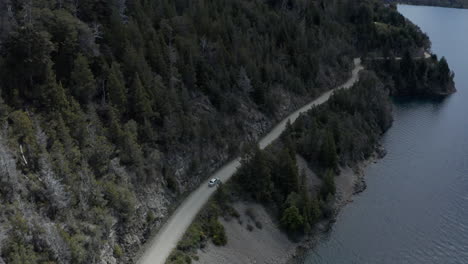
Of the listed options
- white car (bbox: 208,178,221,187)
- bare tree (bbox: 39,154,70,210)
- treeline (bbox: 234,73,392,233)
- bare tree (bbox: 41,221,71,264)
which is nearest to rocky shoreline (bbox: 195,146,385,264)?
treeline (bbox: 234,73,392,233)

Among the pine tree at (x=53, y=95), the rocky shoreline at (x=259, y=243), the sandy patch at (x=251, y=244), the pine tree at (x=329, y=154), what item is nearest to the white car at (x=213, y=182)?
the sandy patch at (x=251, y=244)

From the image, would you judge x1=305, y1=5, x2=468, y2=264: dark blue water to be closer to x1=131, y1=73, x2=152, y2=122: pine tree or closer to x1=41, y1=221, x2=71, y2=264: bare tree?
x1=131, y1=73, x2=152, y2=122: pine tree

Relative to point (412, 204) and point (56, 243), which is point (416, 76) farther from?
point (56, 243)

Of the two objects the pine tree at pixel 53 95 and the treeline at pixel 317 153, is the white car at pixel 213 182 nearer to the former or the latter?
the treeline at pixel 317 153

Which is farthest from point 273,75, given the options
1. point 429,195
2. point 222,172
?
point 429,195

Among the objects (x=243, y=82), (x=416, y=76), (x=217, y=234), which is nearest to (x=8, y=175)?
(x=217, y=234)
